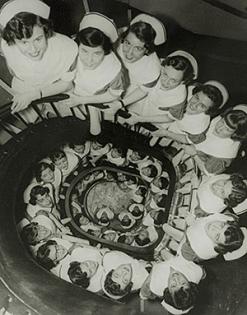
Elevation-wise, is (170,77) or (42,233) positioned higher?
(170,77)

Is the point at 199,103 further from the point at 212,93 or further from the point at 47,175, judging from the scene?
the point at 47,175

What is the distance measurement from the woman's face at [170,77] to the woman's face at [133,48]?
0.15 ft

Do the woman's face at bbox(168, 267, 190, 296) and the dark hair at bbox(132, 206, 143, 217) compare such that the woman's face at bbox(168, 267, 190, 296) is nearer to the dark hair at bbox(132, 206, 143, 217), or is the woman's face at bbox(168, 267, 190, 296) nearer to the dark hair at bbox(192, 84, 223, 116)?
the dark hair at bbox(132, 206, 143, 217)

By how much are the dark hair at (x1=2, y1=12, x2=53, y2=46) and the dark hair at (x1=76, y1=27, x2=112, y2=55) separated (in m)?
0.06

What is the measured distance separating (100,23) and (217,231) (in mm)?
371

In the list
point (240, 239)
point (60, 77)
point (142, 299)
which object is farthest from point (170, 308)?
point (60, 77)

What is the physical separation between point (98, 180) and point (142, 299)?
222 millimetres

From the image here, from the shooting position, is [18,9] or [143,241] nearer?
[18,9]

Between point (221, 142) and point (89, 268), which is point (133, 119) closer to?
point (221, 142)

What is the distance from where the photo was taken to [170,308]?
2.91 feet

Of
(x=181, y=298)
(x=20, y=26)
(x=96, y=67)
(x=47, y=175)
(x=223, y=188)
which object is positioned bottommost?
(x=181, y=298)

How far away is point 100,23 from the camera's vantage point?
2.84ft

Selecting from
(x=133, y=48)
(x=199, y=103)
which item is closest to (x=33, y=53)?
(x=133, y=48)

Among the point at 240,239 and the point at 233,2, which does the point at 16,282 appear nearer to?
the point at 240,239
